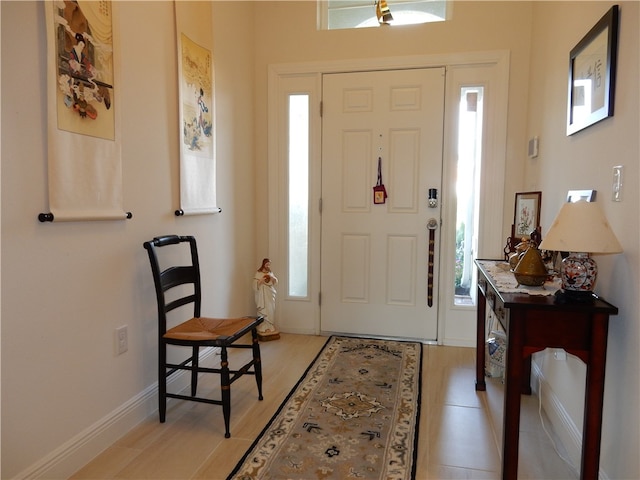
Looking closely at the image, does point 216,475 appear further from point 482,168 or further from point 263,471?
point 482,168

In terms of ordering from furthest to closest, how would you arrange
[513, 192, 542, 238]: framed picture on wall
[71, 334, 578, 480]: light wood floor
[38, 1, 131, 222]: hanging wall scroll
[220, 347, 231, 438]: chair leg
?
[513, 192, 542, 238]: framed picture on wall → [220, 347, 231, 438]: chair leg → [71, 334, 578, 480]: light wood floor → [38, 1, 131, 222]: hanging wall scroll

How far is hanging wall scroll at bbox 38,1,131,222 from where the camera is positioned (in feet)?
5.29

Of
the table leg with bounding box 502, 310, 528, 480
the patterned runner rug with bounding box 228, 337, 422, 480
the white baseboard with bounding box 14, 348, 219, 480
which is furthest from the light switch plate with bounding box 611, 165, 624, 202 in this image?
the white baseboard with bounding box 14, 348, 219, 480

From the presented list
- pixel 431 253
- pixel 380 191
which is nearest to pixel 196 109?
pixel 380 191

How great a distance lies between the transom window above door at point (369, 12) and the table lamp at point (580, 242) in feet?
7.57

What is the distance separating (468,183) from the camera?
10.6 ft

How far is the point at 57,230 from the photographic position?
1663 millimetres

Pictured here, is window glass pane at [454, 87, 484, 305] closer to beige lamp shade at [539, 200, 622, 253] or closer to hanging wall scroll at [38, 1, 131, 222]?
beige lamp shade at [539, 200, 622, 253]

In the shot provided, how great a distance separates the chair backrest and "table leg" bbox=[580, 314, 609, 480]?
1799 millimetres

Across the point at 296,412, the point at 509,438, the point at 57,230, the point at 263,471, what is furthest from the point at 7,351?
the point at 509,438

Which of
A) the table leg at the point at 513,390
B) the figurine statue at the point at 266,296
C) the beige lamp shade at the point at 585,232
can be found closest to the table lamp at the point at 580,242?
the beige lamp shade at the point at 585,232

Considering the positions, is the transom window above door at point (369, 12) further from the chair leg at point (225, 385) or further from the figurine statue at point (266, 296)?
the chair leg at point (225, 385)

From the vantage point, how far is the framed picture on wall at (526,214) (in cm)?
256

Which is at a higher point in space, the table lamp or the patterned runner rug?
the table lamp
